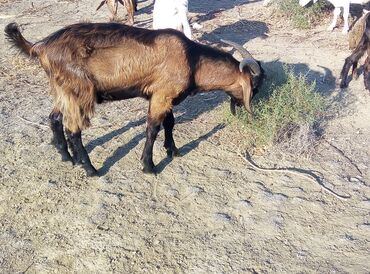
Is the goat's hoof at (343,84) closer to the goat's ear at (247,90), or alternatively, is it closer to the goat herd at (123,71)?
the goat herd at (123,71)

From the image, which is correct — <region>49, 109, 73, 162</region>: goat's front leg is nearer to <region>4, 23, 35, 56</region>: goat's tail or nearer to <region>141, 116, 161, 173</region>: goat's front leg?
<region>4, 23, 35, 56</region>: goat's tail

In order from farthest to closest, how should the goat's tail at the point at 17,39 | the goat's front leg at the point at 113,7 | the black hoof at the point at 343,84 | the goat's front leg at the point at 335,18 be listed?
the goat's front leg at the point at 113,7
the goat's front leg at the point at 335,18
the black hoof at the point at 343,84
the goat's tail at the point at 17,39

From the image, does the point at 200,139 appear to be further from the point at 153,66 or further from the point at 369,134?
the point at 369,134

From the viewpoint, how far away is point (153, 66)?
5.08m

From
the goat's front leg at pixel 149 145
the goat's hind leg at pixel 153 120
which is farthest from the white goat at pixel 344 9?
the goat's front leg at pixel 149 145

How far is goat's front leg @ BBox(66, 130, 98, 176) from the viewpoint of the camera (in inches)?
209

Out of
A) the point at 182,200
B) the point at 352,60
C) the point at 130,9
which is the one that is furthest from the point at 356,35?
the point at 182,200

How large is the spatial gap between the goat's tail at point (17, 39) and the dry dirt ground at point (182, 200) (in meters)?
1.29

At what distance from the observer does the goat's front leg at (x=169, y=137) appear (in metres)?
5.73

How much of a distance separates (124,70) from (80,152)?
102 cm

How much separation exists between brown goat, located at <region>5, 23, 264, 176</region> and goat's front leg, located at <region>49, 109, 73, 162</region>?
0.02 m

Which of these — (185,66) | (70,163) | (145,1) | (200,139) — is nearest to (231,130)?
(200,139)

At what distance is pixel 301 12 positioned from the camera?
10156mm

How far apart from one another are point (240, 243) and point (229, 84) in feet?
5.82
